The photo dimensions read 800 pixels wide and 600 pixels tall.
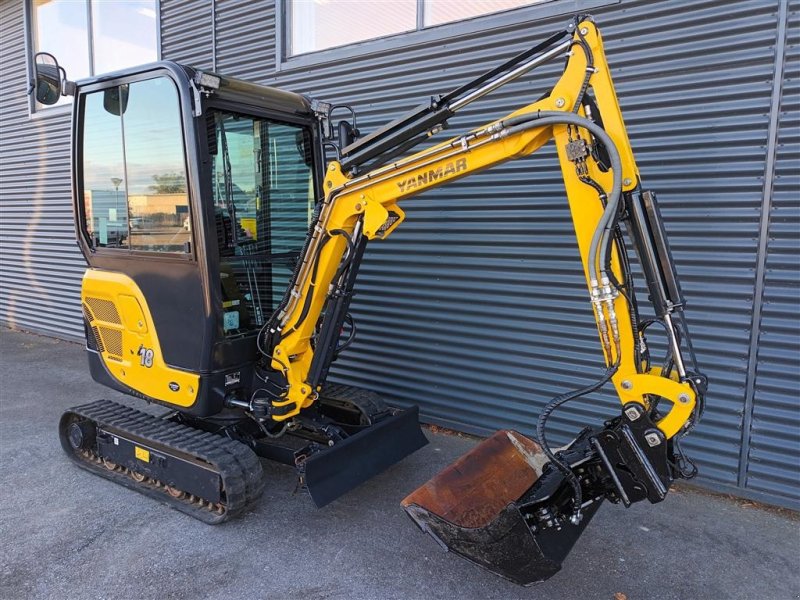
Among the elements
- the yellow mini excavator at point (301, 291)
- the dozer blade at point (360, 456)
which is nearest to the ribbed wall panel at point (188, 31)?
the yellow mini excavator at point (301, 291)

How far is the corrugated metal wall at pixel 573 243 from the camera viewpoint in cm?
364

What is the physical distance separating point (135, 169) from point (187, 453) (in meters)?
1.85

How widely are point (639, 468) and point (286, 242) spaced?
2.62 metres

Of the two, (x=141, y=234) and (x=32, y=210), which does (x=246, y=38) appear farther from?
(x=32, y=210)

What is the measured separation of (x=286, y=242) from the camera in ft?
13.0

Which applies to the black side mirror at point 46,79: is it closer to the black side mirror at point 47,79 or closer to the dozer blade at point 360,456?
the black side mirror at point 47,79

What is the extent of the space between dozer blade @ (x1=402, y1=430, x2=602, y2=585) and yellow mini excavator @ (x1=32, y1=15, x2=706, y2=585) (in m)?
0.01

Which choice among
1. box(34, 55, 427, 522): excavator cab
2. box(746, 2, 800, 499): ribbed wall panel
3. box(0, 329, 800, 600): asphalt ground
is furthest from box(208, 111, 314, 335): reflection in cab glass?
box(746, 2, 800, 499): ribbed wall panel

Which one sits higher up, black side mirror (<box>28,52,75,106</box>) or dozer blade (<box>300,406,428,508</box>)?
black side mirror (<box>28,52,75,106</box>)

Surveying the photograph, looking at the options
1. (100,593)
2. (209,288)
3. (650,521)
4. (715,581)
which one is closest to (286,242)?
(209,288)

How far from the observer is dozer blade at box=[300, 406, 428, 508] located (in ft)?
10.6

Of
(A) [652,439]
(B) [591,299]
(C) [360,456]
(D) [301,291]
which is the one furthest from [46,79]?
(A) [652,439]

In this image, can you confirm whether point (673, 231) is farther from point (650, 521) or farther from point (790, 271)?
point (650, 521)

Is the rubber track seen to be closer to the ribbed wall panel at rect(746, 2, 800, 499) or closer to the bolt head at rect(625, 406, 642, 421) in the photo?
the bolt head at rect(625, 406, 642, 421)
